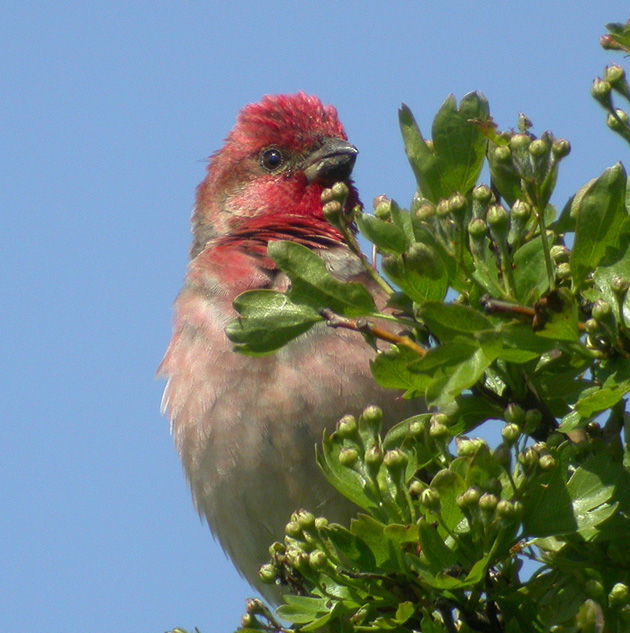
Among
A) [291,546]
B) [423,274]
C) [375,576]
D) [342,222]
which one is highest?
[342,222]

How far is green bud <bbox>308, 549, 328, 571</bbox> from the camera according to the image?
3.24 m

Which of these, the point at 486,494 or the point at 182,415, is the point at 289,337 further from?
the point at 182,415

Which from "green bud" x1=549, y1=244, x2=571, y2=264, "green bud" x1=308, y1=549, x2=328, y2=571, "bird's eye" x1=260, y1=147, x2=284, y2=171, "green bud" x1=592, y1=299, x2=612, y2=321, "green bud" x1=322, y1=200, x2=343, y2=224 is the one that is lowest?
"green bud" x1=308, y1=549, x2=328, y2=571

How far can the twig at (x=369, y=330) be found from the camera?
3.14 meters

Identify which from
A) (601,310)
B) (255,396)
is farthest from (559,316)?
(255,396)

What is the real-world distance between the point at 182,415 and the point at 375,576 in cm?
334

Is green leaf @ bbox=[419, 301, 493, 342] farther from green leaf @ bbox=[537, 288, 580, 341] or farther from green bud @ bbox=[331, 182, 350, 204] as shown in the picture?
green bud @ bbox=[331, 182, 350, 204]

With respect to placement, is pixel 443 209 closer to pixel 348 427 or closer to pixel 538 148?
pixel 538 148

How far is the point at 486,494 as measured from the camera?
2.93 metres

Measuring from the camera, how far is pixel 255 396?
19.7ft

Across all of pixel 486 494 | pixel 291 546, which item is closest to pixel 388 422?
pixel 291 546

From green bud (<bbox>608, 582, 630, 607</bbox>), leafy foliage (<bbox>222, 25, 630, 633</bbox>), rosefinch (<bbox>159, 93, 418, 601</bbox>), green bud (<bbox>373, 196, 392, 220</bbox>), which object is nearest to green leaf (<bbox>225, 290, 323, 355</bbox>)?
leafy foliage (<bbox>222, 25, 630, 633</bbox>)

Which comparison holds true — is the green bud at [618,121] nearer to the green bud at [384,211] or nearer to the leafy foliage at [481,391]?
the leafy foliage at [481,391]

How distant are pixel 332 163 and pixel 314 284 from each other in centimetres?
516
